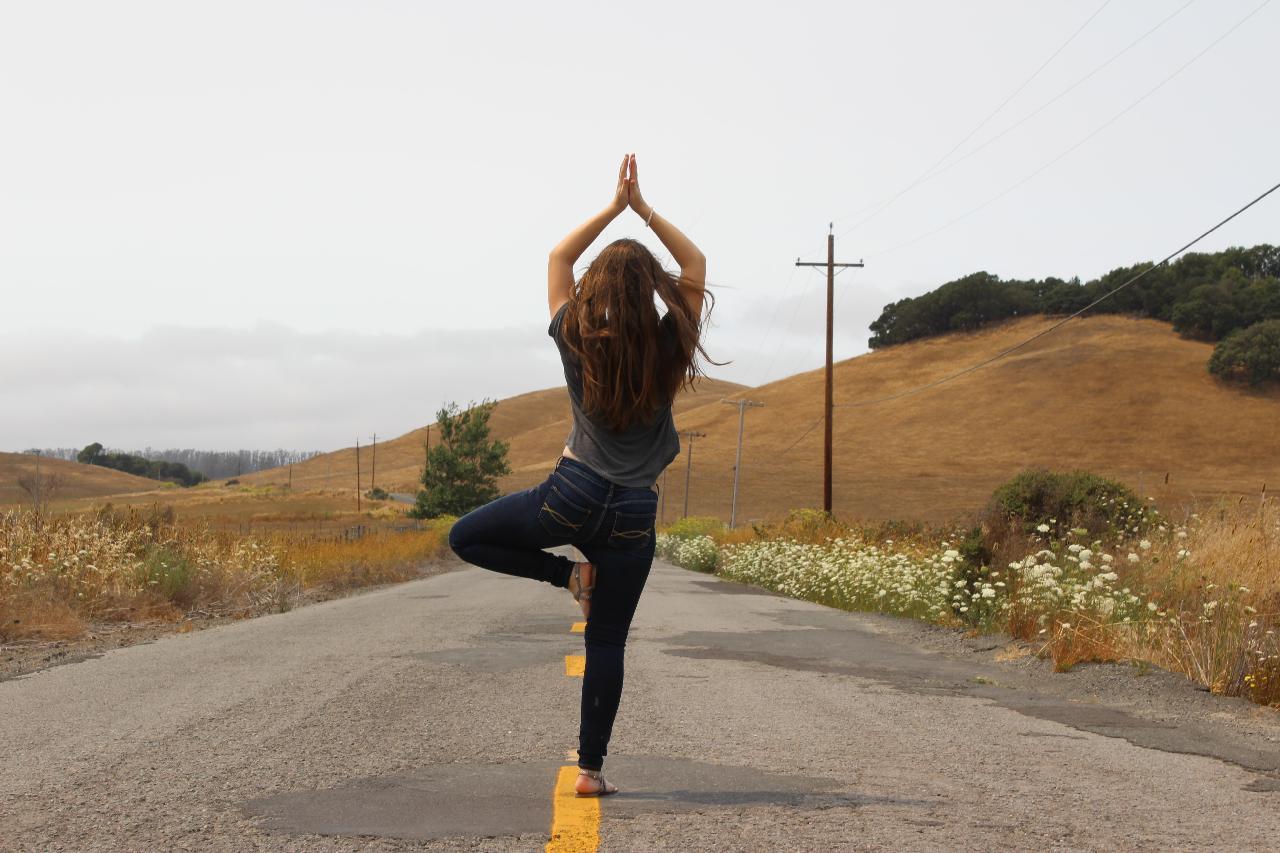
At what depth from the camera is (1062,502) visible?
64.2 ft

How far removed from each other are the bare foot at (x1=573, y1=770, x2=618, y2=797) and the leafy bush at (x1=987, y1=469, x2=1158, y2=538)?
13.8 metres

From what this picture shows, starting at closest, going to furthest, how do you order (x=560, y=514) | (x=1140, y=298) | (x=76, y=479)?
(x=560, y=514) → (x=1140, y=298) → (x=76, y=479)

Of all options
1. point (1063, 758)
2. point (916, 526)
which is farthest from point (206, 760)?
point (916, 526)

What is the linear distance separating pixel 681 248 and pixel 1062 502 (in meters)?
16.4

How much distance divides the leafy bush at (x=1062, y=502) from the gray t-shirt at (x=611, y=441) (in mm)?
13856

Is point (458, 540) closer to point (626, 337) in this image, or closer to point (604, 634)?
point (604, 634)

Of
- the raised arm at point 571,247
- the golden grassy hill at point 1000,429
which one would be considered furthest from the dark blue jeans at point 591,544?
the golden grassy hill at point 1000,429

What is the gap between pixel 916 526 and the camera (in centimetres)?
2614

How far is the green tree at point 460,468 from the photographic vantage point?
253 feet

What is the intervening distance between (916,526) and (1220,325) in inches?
3731

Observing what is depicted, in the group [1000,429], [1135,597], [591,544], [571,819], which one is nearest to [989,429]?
[1000,429]

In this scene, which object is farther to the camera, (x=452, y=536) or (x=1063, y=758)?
(x=1063, y=758)

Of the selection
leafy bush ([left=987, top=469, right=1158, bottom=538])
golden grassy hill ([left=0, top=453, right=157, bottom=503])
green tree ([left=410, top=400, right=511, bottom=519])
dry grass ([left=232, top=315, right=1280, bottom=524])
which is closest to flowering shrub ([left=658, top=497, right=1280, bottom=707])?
leafy bush ([left=987, top=469, right=1158, bottom=538])

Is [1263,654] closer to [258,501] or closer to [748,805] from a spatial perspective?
[748,805]
